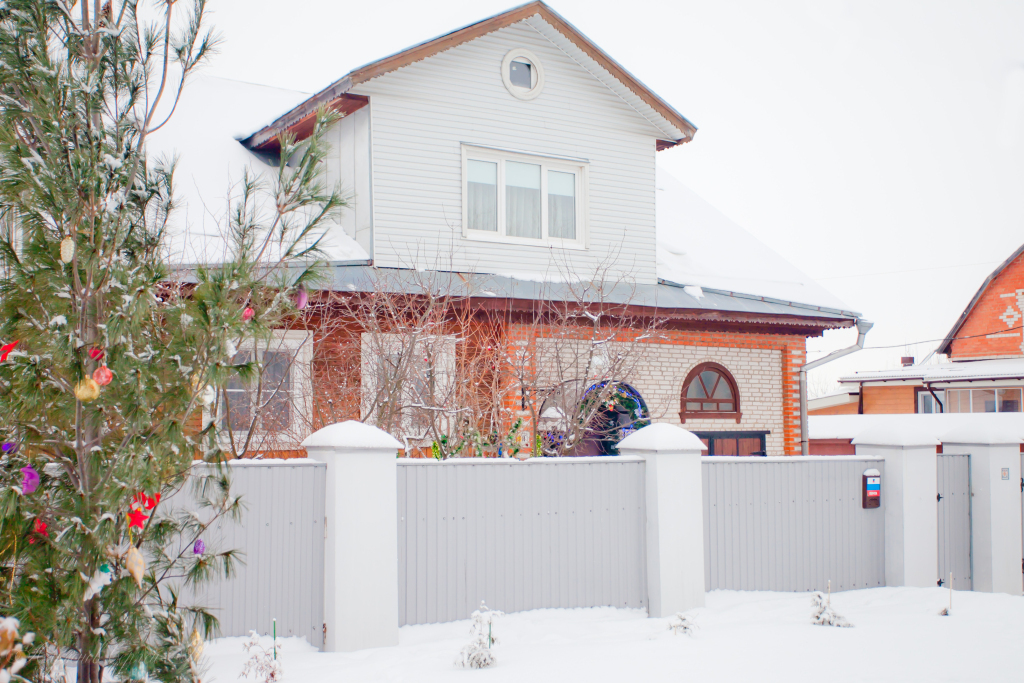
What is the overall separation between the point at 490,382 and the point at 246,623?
4.44m

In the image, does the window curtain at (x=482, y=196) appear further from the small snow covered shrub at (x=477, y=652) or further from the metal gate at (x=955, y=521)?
the small snow covered shrub at (x=477, y=652)

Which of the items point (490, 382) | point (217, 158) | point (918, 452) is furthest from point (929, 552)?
point (217, 158)

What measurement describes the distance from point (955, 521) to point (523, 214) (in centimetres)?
623

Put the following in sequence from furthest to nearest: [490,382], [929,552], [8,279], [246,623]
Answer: [490,382]
[929,552]
[246,623]
[8,279]

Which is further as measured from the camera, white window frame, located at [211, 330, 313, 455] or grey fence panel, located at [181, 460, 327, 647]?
white window frame, located at [211, 330, 313, 455]

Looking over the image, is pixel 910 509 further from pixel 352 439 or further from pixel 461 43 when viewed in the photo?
pixel 461 43

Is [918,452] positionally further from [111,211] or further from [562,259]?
[111,211]

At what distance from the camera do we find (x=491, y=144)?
37.0 feet

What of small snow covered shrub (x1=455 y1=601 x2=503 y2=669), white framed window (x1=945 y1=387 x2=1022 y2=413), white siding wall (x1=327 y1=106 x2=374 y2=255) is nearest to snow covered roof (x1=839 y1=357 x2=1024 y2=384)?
white framed window (x1=945 y1=387 x2=1022 y2=413)

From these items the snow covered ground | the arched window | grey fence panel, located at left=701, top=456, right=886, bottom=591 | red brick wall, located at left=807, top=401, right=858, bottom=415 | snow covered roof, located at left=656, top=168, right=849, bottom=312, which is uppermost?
snow covered roof, located at left=656, top=168, right=849, bottom=312

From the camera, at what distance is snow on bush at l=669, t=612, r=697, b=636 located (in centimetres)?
644

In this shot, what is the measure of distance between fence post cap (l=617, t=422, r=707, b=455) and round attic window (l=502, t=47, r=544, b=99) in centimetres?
596

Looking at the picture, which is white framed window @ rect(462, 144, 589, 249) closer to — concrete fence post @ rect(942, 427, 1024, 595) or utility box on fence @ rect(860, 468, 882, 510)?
utility box on fence @ rect(860, 468, 882, 510)

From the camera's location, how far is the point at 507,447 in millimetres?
8625
